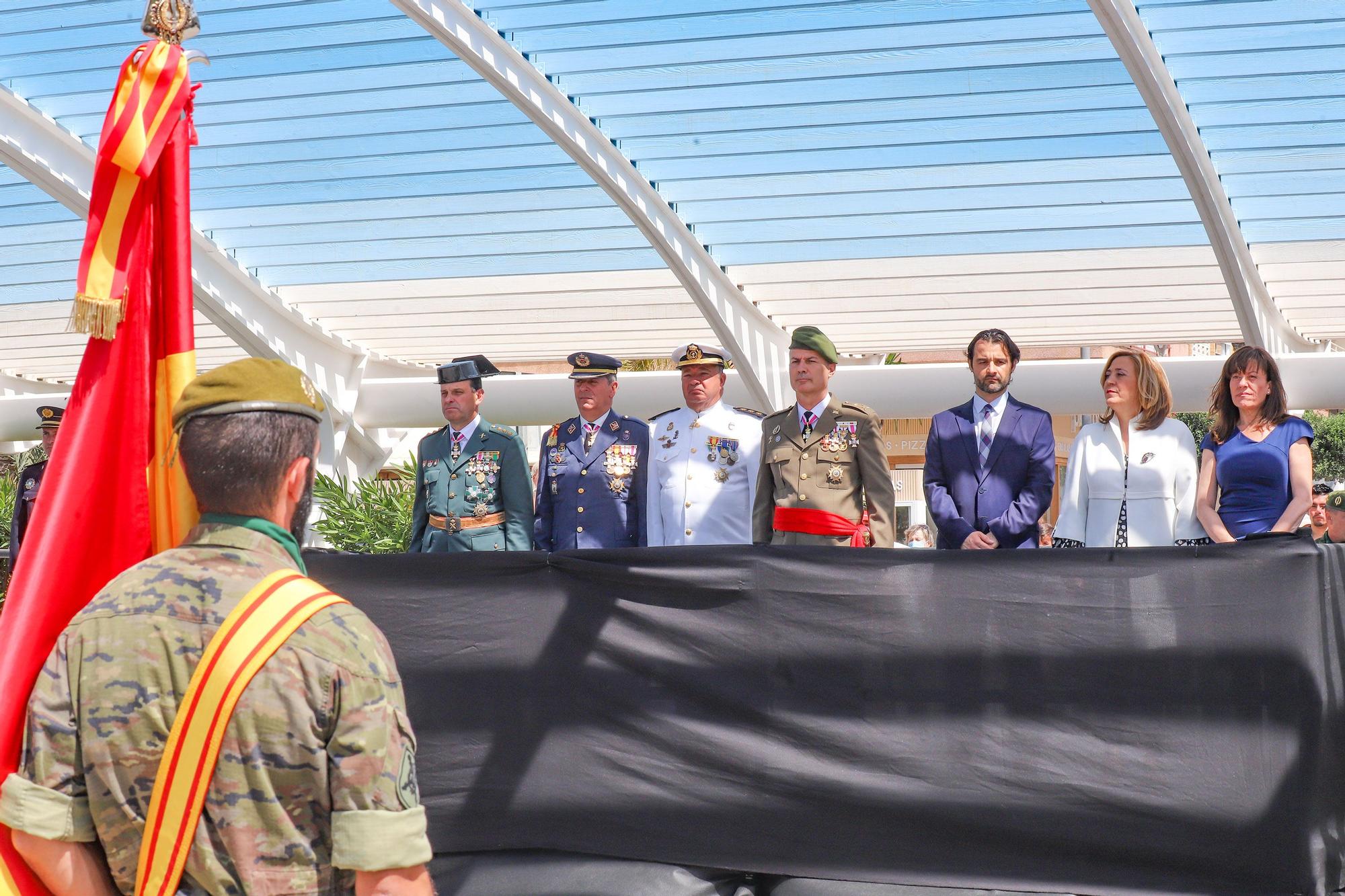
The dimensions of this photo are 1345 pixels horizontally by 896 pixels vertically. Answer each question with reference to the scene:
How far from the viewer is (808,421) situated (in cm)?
497

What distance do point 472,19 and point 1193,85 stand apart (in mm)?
5249

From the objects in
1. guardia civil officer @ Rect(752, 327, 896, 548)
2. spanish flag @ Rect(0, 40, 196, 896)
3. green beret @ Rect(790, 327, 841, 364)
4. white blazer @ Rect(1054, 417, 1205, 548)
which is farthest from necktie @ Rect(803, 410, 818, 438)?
spanish flag @ Rect(0, 40, 196, 896)

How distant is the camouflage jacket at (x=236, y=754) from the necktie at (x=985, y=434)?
3.45m

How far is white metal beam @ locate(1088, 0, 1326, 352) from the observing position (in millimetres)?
8180

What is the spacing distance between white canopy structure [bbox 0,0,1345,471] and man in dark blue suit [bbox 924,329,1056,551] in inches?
171

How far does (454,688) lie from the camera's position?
3.52 metres

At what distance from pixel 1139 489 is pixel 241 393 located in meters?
3.61

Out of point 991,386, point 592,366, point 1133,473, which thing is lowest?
point 1133,473

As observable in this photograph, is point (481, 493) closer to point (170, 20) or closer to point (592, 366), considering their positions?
point (592, 366)

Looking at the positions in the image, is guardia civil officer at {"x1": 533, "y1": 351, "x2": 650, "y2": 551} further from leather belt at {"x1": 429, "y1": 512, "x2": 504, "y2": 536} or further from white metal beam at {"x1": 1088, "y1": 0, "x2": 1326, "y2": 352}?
white metal beam at {"x1": 1088, "y1": 0, "x2": 1326, "y2": 352}

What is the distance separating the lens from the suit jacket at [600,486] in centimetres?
555

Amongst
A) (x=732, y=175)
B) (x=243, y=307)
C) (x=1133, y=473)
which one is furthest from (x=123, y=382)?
(x=243, y=307)

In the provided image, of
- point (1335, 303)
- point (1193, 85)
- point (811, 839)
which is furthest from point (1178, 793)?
point (1335, 303)

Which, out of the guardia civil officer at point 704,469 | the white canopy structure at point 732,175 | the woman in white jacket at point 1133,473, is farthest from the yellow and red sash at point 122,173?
the white canopy structure at point 732,175
